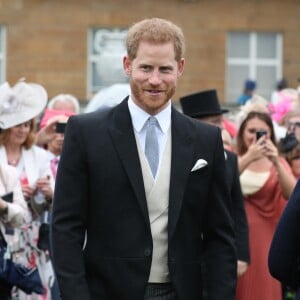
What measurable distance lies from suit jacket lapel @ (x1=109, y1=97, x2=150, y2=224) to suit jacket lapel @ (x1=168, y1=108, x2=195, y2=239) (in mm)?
121

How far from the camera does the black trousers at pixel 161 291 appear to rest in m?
5.37

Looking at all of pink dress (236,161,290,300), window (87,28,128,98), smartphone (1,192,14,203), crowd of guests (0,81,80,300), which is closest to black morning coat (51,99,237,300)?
smartphone (1,192,14,203)

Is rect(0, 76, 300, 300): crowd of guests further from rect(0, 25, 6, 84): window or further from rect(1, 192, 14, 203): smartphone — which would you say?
rect(0, 25, 6, 84): window

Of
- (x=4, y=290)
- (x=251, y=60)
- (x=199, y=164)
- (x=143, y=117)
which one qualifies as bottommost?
(x=251, y=60)

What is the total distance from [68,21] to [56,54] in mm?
888

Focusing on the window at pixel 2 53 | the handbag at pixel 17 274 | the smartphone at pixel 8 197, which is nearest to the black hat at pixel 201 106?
the smartphone at pixel 8 197

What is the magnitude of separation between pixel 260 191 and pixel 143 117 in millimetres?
3520

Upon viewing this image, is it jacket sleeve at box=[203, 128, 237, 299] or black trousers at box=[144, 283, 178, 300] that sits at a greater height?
jacket sleeve at box=[203, 128, 237, 299]

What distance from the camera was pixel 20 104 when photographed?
9.12 meters

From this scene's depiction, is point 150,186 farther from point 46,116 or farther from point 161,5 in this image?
point 161,5

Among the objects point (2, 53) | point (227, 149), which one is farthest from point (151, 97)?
point (2, 53)

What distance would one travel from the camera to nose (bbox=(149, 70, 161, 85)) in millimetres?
5324

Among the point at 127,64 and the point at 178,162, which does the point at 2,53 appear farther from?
the point at 178,162

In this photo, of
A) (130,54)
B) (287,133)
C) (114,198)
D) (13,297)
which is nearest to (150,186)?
(114,198)
